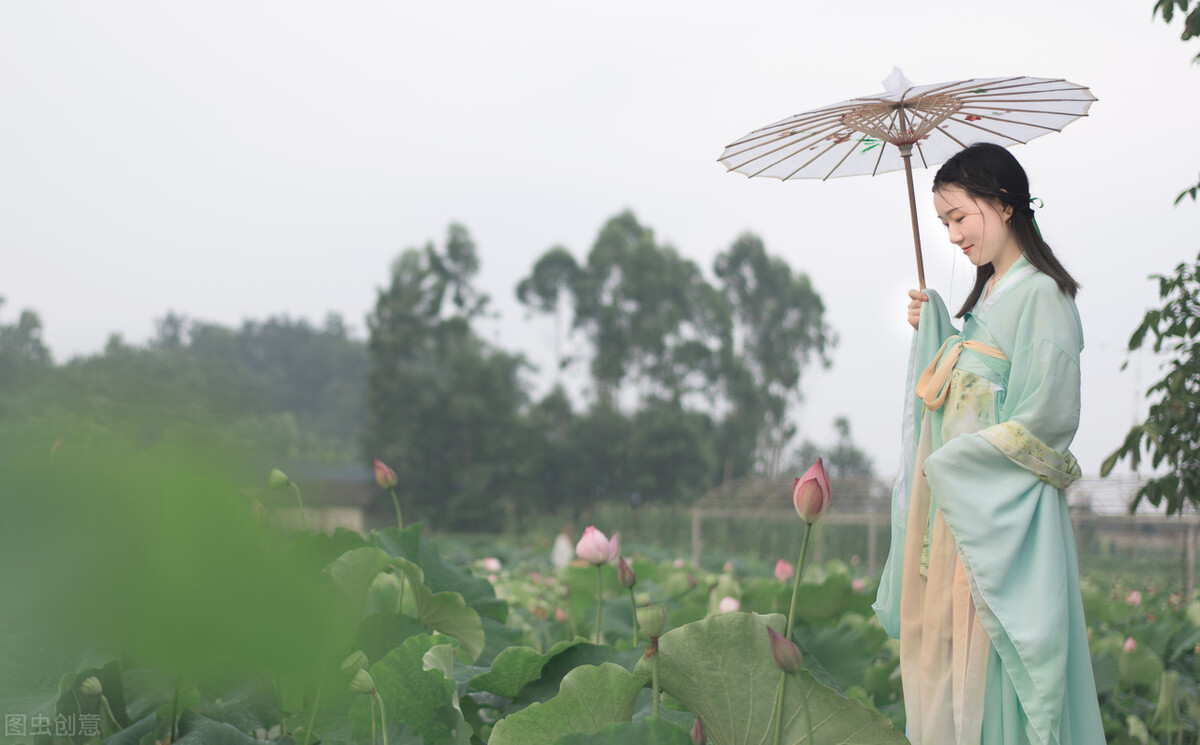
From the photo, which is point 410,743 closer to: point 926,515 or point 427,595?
point 427,595

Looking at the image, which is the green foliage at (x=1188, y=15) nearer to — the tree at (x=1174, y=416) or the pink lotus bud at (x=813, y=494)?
the tree at (x=1174, y=416)

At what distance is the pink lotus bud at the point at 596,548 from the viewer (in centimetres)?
129

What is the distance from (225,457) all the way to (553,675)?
96 cm

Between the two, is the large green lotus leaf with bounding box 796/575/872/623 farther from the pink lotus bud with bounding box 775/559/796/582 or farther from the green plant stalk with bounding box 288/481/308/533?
the green plant stalk with bounding box 288/481/308/533

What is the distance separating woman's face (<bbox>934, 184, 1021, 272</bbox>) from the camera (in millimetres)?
1427

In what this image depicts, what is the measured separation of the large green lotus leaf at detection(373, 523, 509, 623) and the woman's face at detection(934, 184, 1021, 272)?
850 mm

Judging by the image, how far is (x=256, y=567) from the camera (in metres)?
0.15

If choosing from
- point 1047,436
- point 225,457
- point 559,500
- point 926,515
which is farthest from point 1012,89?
point 559,500

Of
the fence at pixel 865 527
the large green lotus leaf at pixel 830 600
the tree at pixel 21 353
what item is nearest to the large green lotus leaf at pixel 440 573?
the large green lotus leaf at pixel 830 600

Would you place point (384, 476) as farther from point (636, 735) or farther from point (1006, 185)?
point (1006, 185)

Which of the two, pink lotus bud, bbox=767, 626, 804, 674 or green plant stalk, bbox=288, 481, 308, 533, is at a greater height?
green plant stalk, bbox=288, 481, 308, 533

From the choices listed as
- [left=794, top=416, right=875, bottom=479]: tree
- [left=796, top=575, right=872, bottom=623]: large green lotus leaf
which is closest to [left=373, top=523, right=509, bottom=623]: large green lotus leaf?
[left=796, top=575, right=872, bottom=623]: large green lotus leaf

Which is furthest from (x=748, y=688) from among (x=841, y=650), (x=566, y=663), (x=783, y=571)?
(x=783, y=571)

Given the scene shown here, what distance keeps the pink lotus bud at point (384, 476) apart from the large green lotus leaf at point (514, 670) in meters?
0.38
